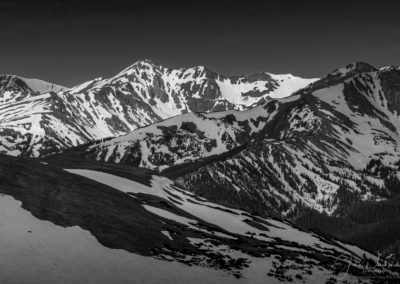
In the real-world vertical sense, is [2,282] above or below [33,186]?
below

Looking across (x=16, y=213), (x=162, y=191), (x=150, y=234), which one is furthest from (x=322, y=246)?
(x=16, y=213)

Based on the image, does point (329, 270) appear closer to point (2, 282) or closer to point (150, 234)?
point (150, 234)

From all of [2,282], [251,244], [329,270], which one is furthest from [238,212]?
[2,282]

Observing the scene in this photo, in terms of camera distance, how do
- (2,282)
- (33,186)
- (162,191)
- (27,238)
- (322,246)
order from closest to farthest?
(2,282) → (27,238) → (33,186) → (322,246) → (162,191)

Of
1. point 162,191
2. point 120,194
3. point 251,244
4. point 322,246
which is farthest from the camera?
point 162,191

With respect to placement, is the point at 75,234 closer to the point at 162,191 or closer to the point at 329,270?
the point at 329,270

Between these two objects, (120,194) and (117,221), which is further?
(120,194)
